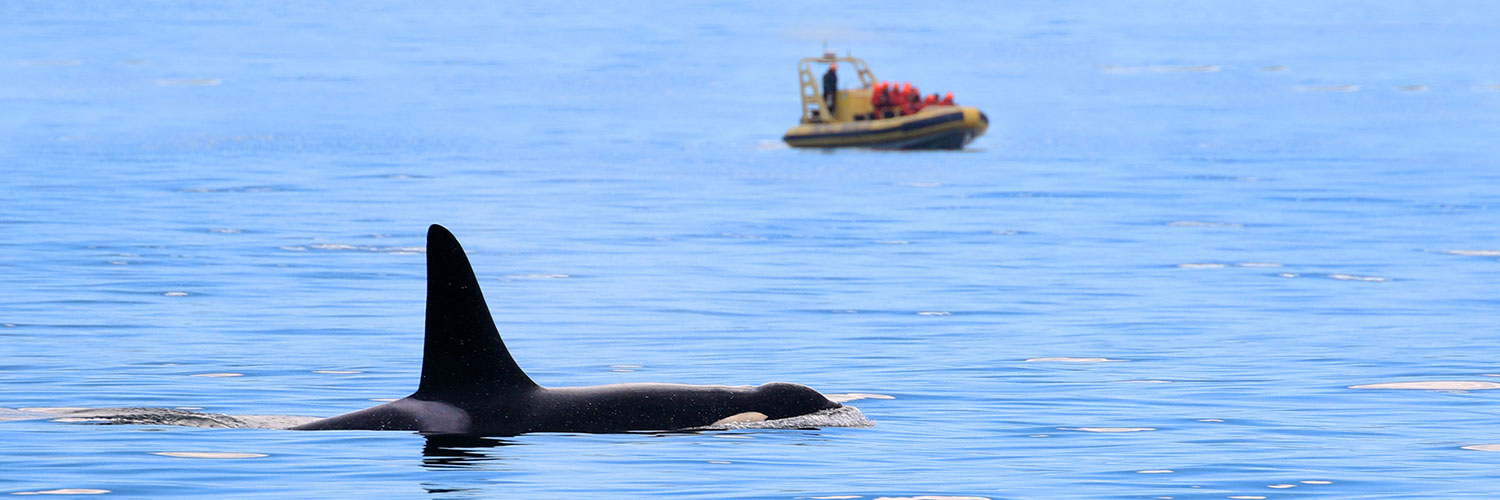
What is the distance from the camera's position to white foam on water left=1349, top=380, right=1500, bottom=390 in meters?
17.1

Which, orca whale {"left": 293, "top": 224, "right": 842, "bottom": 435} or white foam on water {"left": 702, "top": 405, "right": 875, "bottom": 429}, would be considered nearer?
orca whale {"left": 293, "top": 224, "right": 842, "bottom": 435}

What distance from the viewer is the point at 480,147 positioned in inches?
2785

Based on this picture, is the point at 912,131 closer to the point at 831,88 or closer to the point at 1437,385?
the point at 831,88

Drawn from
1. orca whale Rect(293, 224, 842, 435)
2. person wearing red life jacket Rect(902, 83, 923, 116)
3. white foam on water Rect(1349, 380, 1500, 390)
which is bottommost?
white foam on water Rect(1349, 380, 1500, 390)

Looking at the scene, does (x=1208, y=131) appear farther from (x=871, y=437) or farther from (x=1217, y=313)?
(x=871, y=437)

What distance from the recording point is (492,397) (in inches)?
540

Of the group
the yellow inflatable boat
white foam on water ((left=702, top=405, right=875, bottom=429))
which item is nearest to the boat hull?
the yellow inflatable boat

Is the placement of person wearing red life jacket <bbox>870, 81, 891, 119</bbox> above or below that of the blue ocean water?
above

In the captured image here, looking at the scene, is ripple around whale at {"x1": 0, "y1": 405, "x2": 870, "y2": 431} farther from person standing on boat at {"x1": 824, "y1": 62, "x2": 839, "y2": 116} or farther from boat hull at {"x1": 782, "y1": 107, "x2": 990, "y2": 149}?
person standing on boat at {"x1": 824, "y1": 62, "x2": 839, "y2": 116}

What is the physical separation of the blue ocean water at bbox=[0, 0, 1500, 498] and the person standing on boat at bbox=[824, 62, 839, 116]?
1806 millimetres

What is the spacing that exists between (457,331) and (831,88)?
5410cm

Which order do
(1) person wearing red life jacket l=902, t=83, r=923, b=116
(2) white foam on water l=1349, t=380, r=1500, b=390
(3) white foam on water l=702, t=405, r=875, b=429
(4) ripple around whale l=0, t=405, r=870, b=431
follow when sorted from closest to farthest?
(3) white foam on water l=702, t=405, r=875, b=429
(4) ripple around whale l=0, t=405, r=870, b=431
(2) white foam on water l=1349, t=380, r=1500, b=390
(1) person wearing red life jacket l=902, t=83, r=923, b=116

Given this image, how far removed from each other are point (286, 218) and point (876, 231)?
9.73 meters

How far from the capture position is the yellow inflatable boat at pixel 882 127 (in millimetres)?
64188
